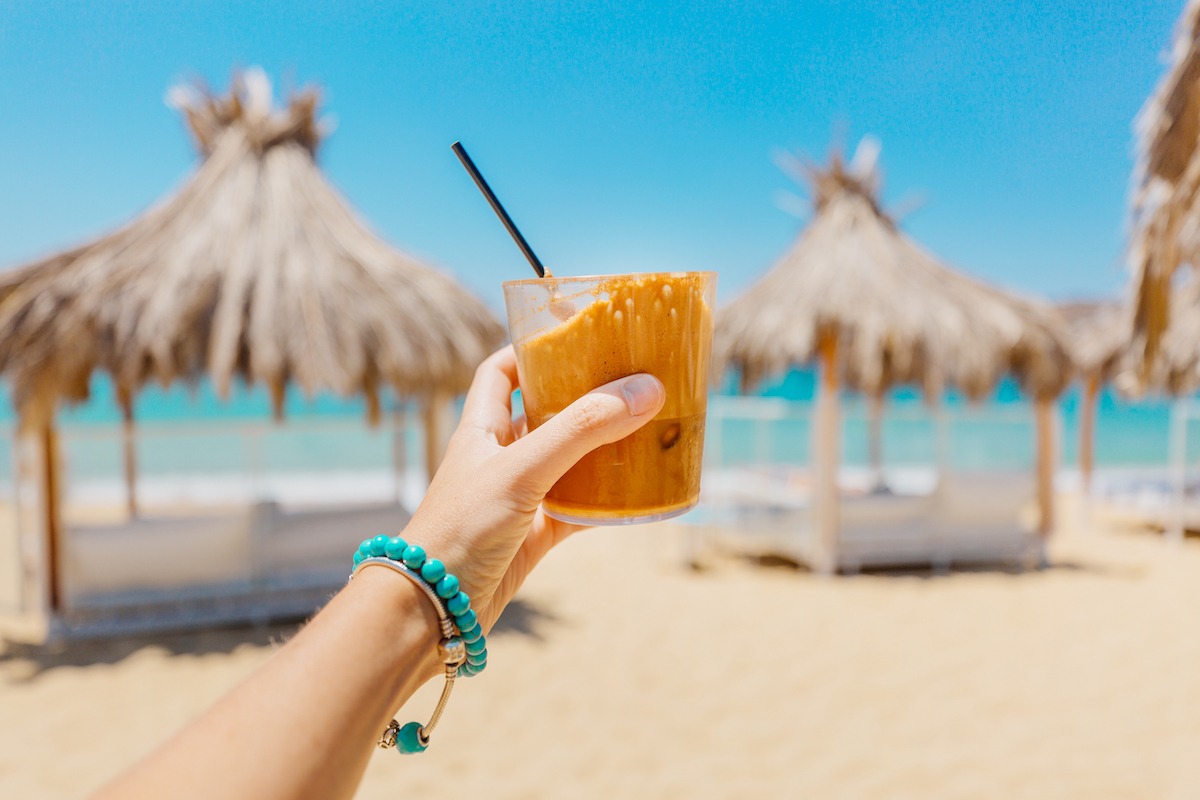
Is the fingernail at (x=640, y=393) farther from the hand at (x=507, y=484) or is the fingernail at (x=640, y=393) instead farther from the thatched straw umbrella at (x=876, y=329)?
the thatched straw umbrella at (x=876, y=329)

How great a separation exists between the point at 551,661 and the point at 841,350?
142 inches

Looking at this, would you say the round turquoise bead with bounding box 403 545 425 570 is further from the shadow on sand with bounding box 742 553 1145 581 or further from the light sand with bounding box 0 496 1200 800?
the shadow on sand with bounding box 742 553 1145 581

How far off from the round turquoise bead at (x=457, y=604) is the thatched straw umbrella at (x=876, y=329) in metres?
5.53

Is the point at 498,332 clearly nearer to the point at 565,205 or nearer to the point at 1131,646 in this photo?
the point at 1131,646

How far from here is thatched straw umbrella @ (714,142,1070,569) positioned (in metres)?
6.20

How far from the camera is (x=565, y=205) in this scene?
145 ft

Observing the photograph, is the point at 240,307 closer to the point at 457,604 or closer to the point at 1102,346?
the point at 457,604

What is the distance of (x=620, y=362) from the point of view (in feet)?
A: 3.76

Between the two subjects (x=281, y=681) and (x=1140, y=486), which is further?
(x=1140, y=486)

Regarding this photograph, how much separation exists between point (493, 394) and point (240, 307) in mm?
3971

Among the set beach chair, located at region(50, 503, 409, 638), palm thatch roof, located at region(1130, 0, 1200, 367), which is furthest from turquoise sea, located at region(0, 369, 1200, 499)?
palm thatch roof, located at region(1130, 0, 1200, 367)

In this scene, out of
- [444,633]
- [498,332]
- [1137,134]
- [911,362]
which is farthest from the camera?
[911,362]

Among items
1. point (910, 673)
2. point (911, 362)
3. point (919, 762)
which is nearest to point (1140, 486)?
point (911, 362)

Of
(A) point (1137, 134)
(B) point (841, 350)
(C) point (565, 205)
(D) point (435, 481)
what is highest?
(C) point (565, 205)
